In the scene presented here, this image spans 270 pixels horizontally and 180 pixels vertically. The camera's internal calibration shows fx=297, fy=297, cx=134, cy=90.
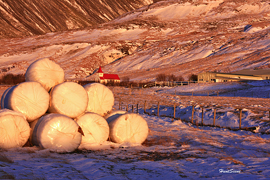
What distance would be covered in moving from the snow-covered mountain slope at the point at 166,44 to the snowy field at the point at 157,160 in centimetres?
6915

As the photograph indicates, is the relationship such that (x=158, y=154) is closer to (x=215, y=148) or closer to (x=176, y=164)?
(x=176, y=164)

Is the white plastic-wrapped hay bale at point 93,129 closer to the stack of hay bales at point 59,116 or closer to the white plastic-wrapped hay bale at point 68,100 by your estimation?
the stack of hay bales at point 59,116

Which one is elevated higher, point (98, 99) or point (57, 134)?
point (98, 99)

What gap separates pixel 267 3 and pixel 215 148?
560ft

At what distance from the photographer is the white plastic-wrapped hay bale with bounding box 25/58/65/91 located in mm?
10781

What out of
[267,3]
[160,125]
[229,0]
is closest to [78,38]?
[229,0]

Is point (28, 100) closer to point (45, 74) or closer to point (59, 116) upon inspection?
point (59, 116)

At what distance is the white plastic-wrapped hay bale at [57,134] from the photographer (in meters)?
9.04

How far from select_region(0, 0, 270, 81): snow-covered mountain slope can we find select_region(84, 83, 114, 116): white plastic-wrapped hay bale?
69.8m

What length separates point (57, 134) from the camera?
30.0ft

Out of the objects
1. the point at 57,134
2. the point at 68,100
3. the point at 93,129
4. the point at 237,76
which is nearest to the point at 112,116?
the point at 93,129

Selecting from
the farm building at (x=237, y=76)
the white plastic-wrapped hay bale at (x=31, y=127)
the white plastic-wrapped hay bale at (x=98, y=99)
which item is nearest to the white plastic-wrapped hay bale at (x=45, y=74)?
the white plastic-wrapped hay bale at (x=98, y=99)

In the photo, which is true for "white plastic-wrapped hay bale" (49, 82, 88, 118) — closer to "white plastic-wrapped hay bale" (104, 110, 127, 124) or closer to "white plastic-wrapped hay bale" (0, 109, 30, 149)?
"white plastic-wrapped hay bale" (0, 109, 30, 149)

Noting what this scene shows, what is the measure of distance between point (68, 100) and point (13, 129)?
202 cm
